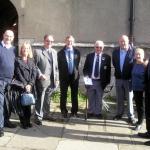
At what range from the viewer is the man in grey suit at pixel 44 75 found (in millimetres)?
8320

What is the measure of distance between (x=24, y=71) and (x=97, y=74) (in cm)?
181

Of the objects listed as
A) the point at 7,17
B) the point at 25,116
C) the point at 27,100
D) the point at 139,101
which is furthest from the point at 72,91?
the point at 7,17

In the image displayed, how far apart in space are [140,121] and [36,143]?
2237 mm

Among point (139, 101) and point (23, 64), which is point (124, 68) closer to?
point (139, 101)

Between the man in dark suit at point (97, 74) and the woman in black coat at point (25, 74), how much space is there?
59.4 inches

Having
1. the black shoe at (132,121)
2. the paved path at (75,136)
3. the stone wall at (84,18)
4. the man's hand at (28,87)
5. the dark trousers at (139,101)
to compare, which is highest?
the stone wall at (84,18)

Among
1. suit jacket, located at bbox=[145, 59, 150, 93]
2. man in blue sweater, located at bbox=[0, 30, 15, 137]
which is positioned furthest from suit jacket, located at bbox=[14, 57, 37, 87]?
suit jacket, located at bbox=[145, 59, 150, 93]

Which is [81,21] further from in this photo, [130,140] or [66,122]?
[130,140]

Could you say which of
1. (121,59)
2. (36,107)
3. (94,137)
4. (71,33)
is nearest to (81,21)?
(71,33)

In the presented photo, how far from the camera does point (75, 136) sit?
7.71 meters

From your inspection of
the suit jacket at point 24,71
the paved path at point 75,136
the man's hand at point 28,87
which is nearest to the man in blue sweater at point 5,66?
the suit jacket at point 24,71

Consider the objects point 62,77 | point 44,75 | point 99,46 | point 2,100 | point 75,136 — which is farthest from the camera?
point 62,77

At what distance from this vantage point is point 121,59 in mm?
8734

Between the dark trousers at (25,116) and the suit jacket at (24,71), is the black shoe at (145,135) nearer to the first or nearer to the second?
the dark trousers at (25,116)
